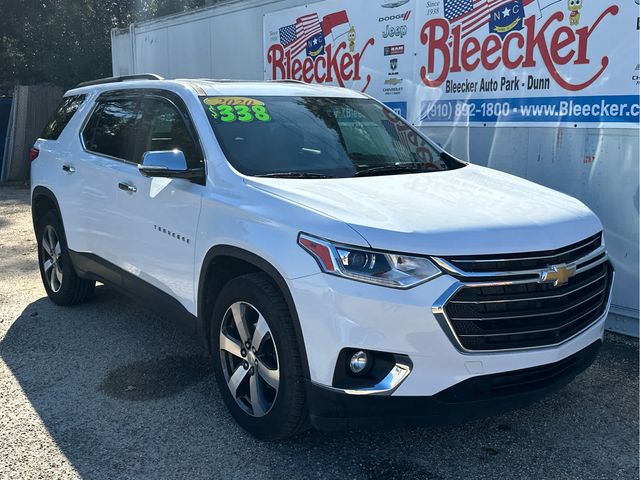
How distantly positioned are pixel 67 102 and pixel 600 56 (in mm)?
4486

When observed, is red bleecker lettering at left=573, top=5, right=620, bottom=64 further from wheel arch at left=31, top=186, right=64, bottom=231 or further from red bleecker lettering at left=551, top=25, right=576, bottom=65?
wheel arch at left=31, top=186, right=64, bottom=231

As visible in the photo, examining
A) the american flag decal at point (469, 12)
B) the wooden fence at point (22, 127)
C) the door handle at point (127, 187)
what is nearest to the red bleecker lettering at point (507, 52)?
the american flag decal at point (469, 12)

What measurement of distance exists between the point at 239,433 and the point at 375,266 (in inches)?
53.5

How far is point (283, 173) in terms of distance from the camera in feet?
11.6

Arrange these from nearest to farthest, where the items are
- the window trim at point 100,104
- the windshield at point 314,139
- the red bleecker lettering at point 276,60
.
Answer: the windshield at point 314,139, the window trim at point 100,104, the red bleecker lettering at point 276,60

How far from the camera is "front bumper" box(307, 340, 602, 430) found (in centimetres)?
274

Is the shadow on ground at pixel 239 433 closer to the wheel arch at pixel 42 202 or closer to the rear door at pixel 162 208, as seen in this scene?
the rear door at pixel 162 208

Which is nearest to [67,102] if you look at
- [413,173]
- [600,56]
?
[413,173]

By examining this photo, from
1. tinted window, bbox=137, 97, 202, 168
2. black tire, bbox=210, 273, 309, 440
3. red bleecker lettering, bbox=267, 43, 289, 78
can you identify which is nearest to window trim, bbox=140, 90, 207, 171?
tinted window, bbox=137, 97, 202, 168

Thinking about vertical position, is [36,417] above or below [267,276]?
below

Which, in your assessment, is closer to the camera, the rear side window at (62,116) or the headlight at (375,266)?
the headlight at (375,266)

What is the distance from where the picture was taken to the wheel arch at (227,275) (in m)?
2.88

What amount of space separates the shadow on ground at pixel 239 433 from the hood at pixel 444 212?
Result: 114 cm

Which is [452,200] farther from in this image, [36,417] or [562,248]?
[36,417]
